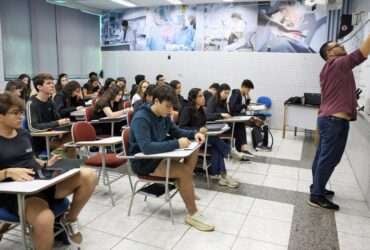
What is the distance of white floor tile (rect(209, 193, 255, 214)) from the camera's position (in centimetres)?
307

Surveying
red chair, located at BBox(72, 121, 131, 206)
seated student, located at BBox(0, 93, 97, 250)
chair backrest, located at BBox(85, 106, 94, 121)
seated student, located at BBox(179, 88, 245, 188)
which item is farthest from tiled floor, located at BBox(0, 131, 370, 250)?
chair backrest, located at BBox(85, 106, 94, 121)

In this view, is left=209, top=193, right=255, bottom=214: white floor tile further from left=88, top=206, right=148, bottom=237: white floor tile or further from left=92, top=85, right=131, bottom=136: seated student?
left=92, top=85, right=131, bottom=136: seated student

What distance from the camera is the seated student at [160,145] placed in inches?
98.6

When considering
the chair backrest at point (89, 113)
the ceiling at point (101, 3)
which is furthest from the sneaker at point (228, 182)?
the ceiling at point (101, 3)

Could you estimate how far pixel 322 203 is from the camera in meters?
3.12

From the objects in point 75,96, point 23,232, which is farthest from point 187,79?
point 23,232

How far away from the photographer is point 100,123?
4254 millimetres

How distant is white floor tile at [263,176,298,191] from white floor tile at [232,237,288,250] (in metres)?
1.36

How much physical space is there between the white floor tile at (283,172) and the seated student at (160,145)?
1750 mm

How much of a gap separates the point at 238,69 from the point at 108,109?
4389 millimetres

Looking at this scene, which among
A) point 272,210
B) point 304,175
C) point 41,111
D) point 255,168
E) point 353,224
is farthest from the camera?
point 255,168

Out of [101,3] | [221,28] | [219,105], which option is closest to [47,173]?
[219,105]

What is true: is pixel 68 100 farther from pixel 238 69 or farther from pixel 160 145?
pixel 238 69

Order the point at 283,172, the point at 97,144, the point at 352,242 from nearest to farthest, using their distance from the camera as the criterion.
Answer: the point at 352,242
the point at 97,144
the point at 283,172
